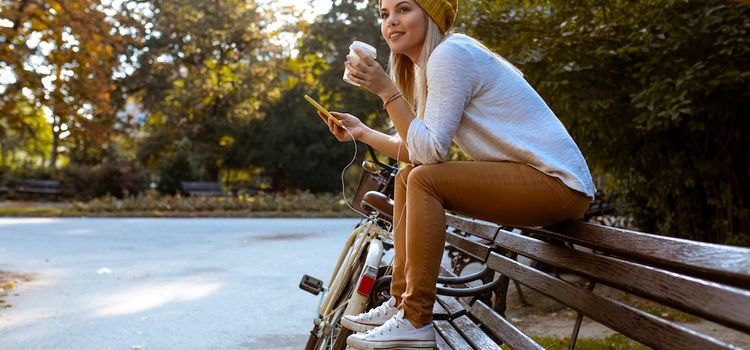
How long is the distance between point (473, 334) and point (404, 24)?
4.09 feet

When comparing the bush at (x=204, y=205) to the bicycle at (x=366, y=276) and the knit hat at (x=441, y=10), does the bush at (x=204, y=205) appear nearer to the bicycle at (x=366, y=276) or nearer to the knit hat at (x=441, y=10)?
the bicycle at (x=366, y=276)

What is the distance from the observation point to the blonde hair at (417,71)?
9.89ft

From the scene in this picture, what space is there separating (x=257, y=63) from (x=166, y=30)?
3.98m

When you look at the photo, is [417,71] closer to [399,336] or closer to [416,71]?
[416,71]

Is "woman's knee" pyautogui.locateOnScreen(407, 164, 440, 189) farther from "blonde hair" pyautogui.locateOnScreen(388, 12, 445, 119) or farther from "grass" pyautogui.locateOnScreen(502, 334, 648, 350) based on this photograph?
"grass" pyautogui.locateOnScreen(502, 334, 648, 350)

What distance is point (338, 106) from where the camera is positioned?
26953mm

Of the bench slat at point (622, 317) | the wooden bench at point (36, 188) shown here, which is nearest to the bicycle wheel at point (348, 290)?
the bench slat at point (622, 317)

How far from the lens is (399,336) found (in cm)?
268

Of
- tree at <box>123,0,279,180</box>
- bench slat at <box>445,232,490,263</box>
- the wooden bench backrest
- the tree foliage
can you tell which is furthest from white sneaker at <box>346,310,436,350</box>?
tree at <box>123,0,279,180</box>

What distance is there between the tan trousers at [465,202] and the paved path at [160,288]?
2.80m

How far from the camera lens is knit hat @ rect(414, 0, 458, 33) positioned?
297 cm

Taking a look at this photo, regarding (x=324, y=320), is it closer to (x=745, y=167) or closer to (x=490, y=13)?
(x=490, y=13)

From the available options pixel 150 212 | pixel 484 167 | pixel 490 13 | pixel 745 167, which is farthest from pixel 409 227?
pixel 150 212

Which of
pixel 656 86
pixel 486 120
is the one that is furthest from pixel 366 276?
pixel 656 86
